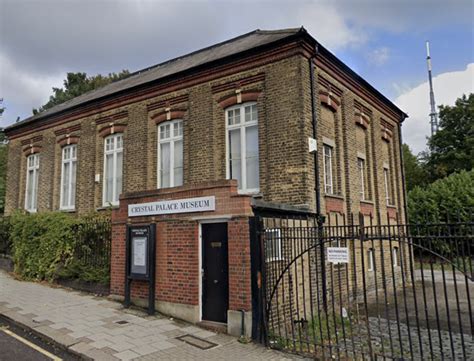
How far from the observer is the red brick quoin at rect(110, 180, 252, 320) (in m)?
7.50

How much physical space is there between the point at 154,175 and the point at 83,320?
6.44 metres

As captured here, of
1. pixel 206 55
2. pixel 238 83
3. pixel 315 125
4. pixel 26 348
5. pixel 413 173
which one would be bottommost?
pixel 26 348

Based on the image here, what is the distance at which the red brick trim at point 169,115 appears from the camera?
1317cm

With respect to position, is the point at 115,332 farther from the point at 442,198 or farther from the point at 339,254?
the point at 442,198

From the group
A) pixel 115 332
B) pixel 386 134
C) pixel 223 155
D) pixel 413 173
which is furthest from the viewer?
pixel 413 173

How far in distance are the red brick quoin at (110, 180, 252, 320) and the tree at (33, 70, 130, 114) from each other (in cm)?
3201

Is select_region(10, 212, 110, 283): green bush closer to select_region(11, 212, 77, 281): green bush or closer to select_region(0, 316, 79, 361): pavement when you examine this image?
select_region(11, 212, 77, 281): green bush

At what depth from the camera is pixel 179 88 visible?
519 inches

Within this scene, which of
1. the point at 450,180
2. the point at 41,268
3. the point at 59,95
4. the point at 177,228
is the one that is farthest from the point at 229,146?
the point at 59,95

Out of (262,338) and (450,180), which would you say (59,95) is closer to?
(450,180)

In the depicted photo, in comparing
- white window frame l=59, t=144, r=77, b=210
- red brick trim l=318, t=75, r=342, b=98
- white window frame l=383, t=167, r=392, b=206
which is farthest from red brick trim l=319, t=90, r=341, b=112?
white window frame l=59, t=144, r=77, b=210

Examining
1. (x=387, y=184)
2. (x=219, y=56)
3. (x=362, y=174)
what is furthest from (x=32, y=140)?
(x=387, y=184)

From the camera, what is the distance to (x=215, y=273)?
8039 millimetres

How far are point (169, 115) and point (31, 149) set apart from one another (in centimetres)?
931
